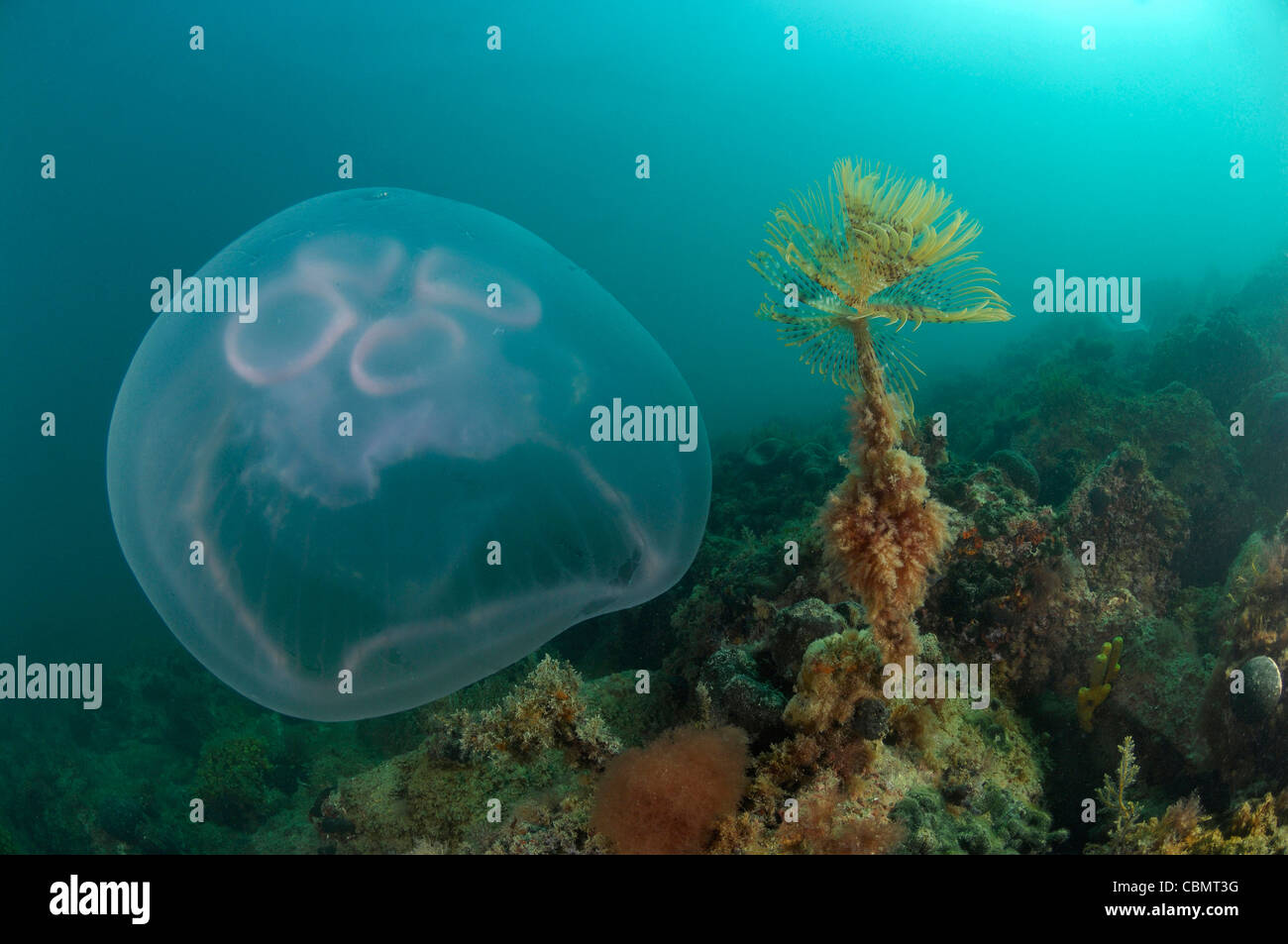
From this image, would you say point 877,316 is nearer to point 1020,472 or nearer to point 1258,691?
point 1258,691

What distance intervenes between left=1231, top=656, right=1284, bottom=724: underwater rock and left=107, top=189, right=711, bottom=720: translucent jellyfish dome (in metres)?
4.45

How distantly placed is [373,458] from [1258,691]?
6249mm

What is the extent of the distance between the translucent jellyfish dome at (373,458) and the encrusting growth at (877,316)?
1.54 metres

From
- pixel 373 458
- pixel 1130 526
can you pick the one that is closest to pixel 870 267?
pixel 373 458

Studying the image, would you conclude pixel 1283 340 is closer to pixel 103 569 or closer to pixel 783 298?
pixel 783 298

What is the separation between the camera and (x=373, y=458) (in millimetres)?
4086

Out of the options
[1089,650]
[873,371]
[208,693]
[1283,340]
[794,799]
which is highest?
[1283,340]

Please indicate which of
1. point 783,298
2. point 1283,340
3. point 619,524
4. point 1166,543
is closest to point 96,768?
point 619,524

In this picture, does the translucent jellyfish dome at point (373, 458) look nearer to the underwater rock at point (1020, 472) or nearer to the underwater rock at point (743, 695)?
the underwater rock at point (743, 695)

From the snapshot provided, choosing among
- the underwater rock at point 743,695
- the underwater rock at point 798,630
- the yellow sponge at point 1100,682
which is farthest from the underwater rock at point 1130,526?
the underwater rock at point 743,695

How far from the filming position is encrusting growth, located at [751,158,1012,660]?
373cm
